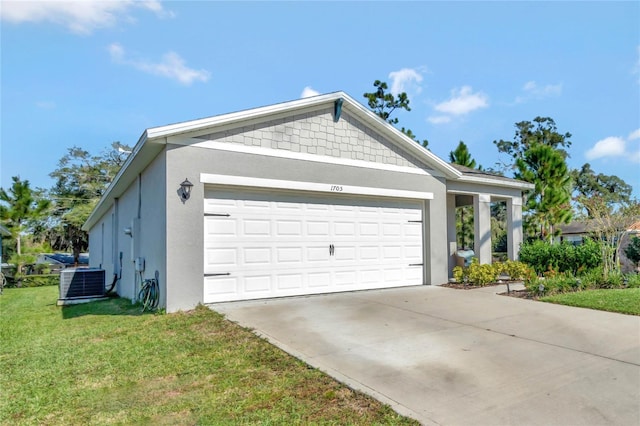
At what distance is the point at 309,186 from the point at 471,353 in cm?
496

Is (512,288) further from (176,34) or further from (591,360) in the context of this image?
(176,34)

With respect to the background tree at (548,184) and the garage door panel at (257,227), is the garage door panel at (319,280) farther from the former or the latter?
the background tree at (548,184)

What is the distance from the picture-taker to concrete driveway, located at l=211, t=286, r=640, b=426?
10.1 feet

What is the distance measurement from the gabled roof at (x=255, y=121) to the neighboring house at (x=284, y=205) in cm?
3

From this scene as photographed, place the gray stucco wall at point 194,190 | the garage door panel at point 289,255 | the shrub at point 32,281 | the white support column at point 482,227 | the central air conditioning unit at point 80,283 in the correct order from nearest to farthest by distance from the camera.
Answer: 1. the gray stucco wall at point 194,190
2. the garage door panel at point 289,255
3. the central air conditioning unit at point 80,283
4. the white support column at point 482,227
5. the shrub at point 32,281

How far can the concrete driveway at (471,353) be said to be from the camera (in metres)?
3.08

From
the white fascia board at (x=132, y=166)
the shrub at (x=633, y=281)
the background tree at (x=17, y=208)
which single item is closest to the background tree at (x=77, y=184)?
the background tree at (x=17, y=208)

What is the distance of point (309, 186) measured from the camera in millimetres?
8367

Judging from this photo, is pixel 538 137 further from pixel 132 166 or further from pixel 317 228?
pixel 132 166

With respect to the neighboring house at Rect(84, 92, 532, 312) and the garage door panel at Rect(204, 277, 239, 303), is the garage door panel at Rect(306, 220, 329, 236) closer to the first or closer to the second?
the neighboring house at Rect(84, 92, 532, 312)

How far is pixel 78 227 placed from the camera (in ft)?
111

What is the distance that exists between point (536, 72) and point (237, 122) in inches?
471

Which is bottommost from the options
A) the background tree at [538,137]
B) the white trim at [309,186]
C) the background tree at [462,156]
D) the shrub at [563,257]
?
the shrub at [563,257]

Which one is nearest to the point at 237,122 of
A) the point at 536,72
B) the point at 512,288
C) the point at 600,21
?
the point at 512,288
